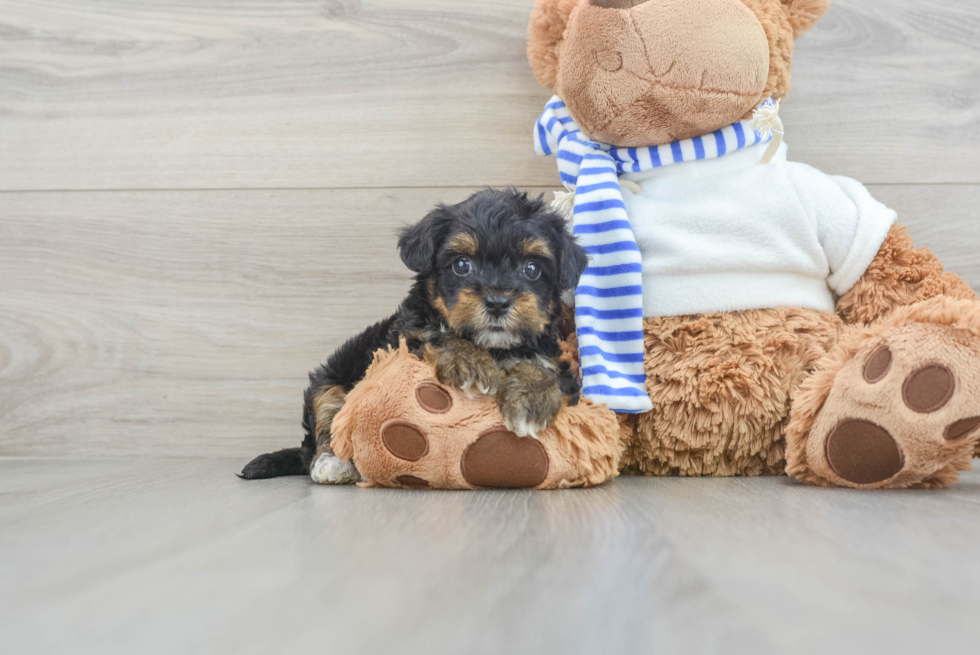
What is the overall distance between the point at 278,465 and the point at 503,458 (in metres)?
0.58

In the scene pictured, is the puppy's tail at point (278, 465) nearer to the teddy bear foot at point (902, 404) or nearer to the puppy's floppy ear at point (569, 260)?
the puppy's floppy ear at point (569, 260)

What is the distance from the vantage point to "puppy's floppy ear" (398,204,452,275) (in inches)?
46.6

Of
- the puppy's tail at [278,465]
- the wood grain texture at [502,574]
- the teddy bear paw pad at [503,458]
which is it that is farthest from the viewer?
the puppy's tail at [278,465]

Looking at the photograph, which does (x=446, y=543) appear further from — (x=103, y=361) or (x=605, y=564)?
(x=103, y=361)

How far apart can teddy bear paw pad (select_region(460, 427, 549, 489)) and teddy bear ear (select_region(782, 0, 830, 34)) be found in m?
0.91

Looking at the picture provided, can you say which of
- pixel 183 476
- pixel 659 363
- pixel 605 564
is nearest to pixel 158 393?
pixel 183 476

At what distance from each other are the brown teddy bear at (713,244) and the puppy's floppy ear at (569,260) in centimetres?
8

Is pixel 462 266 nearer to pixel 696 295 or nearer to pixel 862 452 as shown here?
pixel 696 295

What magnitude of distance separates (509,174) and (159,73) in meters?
0.90

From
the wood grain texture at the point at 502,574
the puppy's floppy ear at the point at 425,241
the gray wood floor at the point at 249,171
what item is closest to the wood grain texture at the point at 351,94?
the gray wood floor at the point at 249,171

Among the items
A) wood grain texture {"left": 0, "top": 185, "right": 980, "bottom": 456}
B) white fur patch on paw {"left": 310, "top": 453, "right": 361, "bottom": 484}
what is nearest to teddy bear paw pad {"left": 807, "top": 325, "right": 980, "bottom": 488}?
white fur patch on paw {"left": 310, "top": 453, "right": 361, "bottom": 484}

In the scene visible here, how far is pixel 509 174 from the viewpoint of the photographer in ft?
5.52

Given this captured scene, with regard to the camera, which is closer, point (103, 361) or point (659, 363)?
point (659, 363)

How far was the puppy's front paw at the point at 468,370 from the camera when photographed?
1.11 metres
